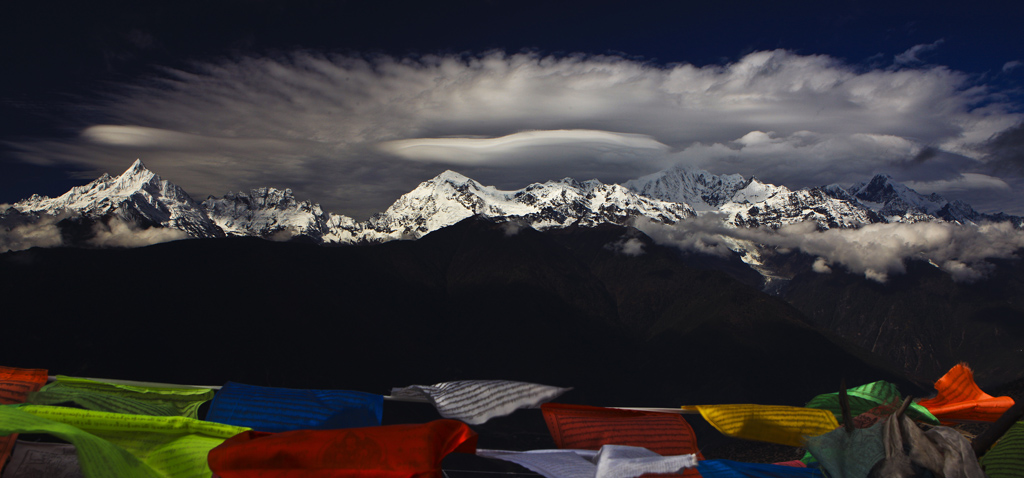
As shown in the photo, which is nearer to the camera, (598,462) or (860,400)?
(598,462)

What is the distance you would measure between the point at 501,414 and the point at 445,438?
251cm

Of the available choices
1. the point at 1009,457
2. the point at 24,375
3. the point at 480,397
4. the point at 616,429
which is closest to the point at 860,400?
the point at 1009,457

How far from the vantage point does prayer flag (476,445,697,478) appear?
5.41m

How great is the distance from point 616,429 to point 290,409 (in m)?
4.21

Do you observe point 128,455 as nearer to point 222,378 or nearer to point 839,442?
point 839,442

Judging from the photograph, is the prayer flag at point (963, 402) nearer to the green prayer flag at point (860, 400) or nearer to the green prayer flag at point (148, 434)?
the green prayer flag at point (860, 400)

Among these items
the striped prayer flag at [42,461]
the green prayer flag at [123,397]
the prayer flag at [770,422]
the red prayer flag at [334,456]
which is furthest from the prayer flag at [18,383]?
the prayer flag at [770,422]

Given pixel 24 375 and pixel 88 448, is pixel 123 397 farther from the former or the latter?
pixel 88 448

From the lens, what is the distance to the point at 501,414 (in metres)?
7.37

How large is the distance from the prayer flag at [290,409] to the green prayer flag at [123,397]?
0.47 metres

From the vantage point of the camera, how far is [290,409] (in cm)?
689

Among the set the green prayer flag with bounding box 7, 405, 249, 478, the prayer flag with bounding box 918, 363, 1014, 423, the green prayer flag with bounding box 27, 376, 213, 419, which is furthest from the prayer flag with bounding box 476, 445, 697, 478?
the prayer flag with bounding box 918, 363, 1014, 423

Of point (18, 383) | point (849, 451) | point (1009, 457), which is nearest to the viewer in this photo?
point (849, 451)

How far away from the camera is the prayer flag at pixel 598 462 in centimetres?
541
